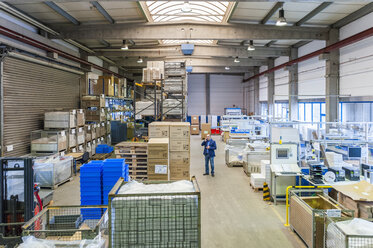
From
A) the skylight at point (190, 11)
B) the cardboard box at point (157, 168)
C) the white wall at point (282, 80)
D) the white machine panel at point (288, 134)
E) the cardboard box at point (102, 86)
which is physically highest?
the skylight at point (190, 11)

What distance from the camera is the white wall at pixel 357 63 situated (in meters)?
10.4

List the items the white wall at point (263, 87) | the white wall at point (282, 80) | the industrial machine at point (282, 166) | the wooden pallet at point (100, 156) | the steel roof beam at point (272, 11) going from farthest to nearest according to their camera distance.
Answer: the white wall at point (263, 87)
the white wall at point (282, 80)
the wooden pallet at point (100, 156)
the steel roof beam at point (272, 11)
the industrial machine at point (282, 166)

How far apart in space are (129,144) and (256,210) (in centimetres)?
400

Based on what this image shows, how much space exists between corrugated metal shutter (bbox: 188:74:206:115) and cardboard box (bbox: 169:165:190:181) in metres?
23.0

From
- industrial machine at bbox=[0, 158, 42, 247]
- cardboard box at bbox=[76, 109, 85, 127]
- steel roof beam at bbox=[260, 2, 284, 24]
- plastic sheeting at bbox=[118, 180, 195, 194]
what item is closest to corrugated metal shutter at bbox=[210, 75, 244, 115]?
steel roof beam at bbox=[260, 2, 284, 24]

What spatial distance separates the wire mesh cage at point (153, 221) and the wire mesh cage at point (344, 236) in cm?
227

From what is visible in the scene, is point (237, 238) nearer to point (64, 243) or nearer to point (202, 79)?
point (64, 243)

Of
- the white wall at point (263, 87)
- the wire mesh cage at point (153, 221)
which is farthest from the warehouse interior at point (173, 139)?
the white wall at point (263, 87)

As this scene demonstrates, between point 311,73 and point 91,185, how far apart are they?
1400cm

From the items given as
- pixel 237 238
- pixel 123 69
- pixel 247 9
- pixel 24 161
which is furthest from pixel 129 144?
pixel 123 69

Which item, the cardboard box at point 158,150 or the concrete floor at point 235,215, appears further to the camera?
the cardboard box at point 158,150

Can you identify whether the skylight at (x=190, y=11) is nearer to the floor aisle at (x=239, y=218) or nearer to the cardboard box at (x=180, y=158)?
the cardboard box at (x=180, y=158)

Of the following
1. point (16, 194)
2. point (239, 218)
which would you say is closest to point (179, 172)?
point (239, 218)

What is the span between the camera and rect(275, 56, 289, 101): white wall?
756 inches
